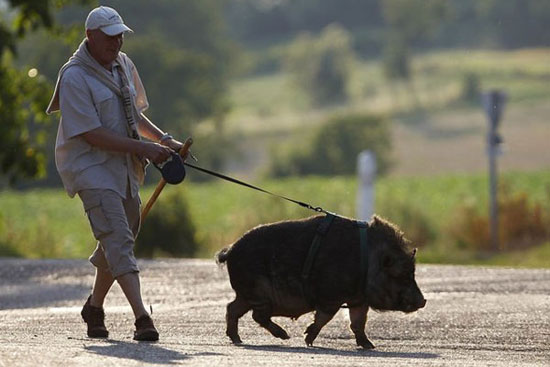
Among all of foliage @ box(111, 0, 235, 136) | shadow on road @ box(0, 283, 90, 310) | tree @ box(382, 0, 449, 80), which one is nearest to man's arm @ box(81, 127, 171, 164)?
shadow on road @ box(0, 283, 90, 310)

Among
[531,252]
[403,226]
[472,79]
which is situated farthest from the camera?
[472,79]

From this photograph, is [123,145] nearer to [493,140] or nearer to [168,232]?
[168,232]

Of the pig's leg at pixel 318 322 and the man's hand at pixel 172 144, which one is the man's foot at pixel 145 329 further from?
the man's hand at pixel 172 144

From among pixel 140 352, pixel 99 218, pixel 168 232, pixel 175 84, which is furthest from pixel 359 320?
pixel 175 84

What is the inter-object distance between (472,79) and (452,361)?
339 feet

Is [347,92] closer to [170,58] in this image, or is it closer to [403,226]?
[170,58]

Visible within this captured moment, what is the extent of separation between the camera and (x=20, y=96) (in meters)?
29.2

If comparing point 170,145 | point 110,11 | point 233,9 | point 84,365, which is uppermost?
point 233,9

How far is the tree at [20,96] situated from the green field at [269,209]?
147cm

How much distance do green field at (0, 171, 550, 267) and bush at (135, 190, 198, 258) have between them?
1.42ft

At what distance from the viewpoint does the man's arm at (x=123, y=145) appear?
420 inches

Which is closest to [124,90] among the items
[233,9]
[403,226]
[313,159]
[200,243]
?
[200,243]

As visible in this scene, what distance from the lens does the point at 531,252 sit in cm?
2623

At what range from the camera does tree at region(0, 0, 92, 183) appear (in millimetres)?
27844
